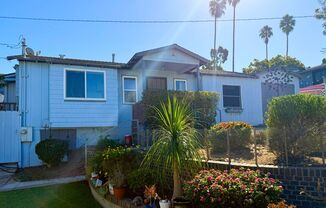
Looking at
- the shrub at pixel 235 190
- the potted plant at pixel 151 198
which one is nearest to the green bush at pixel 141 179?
the potted plant at pixel 151 198

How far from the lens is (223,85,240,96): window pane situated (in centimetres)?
1867

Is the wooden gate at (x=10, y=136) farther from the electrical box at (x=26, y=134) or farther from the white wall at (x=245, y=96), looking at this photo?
the white wall at (x=245, y=96)

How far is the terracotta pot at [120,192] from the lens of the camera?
7020 millimetres

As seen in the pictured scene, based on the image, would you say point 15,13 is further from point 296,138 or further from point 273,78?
point 273,78

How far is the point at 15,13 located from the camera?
14367 millimetres

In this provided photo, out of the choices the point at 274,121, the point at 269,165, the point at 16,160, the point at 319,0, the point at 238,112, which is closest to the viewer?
the point at 269,165

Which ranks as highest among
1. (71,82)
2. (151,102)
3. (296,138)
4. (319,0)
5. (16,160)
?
(319,0)

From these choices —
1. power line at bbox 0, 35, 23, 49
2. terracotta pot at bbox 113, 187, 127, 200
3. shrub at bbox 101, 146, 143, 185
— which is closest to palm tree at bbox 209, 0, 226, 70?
power line at bbox 0, 35, 23, 49

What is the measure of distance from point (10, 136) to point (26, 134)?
0.81 m

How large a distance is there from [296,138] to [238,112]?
41.7 ft

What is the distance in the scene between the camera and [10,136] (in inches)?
510

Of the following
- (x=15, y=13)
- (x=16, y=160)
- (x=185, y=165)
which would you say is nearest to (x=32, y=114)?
(x=16, y=160)

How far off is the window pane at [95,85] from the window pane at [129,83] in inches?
62.6

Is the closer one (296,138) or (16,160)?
(296,138)
